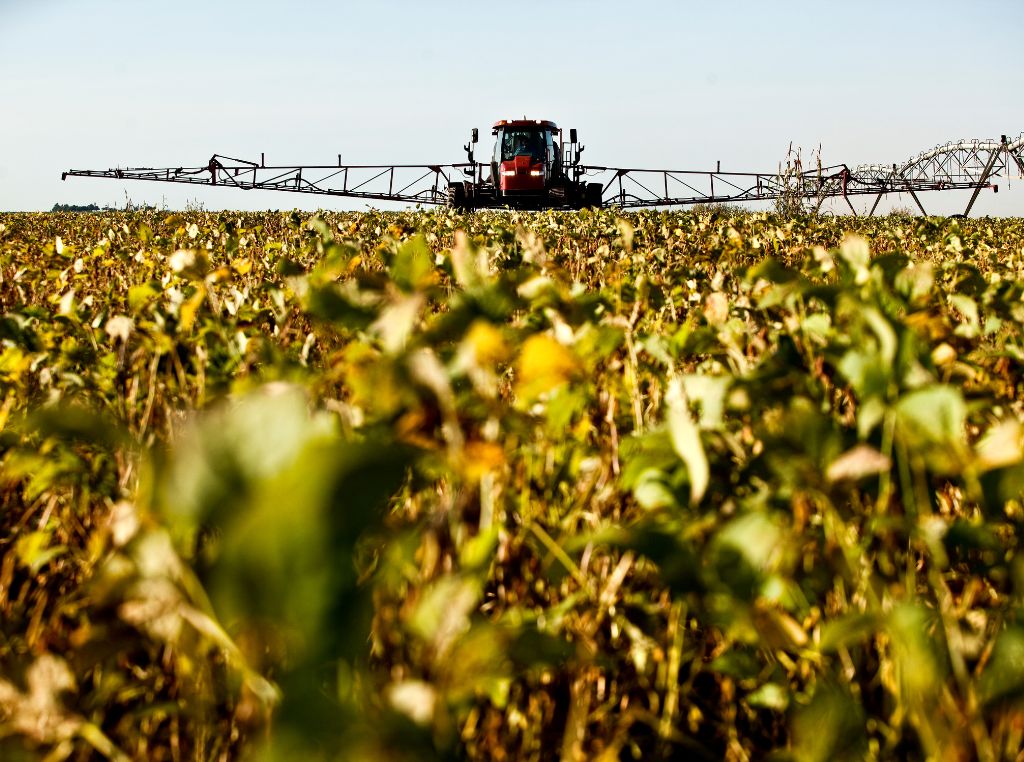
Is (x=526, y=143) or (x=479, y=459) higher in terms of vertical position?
(x=526, y=143)

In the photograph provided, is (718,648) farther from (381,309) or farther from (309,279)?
(309,279)

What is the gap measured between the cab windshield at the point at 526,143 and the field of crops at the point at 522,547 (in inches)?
802

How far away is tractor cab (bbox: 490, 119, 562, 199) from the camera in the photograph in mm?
21016

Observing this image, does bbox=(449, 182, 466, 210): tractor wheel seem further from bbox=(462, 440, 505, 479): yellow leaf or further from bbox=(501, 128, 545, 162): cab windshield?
bbox=(462, 440, 505, 479): yellow leaf

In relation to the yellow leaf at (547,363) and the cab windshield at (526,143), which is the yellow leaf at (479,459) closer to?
the yellow leaf at (547,363)

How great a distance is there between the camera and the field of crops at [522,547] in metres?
0.45

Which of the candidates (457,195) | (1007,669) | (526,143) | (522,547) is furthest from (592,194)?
(1007,669)

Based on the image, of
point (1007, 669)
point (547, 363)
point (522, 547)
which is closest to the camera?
point (1007, 669)

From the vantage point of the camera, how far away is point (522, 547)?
49.3 inches

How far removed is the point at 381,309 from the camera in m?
1.09

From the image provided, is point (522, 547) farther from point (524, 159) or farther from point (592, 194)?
point (592, 194)

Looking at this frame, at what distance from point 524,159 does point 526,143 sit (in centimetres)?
68

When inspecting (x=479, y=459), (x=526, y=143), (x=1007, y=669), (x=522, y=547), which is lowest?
(x=522, y=547)

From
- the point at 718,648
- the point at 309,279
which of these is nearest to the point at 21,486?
the point at 309,279
